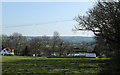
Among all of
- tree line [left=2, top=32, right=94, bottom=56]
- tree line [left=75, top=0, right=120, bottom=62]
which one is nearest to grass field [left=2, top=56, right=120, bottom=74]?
tree line [left=75, top=0, right=120, bottom=62]

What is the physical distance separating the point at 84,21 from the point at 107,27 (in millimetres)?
4630

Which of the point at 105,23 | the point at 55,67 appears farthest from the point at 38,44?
the point at 55,67

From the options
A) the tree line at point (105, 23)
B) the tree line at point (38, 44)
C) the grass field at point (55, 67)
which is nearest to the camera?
the grass field at point (55, 67)

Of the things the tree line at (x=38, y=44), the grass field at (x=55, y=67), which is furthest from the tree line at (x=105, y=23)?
the tree line at (x=38, y=44)

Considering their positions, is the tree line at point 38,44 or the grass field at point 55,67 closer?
the grass field at point 55,67

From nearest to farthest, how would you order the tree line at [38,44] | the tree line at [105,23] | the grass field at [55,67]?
the grass field at [55,67] → the tree line at [105,23] → the tree line at [38,44]

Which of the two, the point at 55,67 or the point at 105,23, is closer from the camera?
the point at 55,67

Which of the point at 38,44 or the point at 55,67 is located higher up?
the point at 38,44

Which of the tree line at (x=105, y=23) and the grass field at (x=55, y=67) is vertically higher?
the tree line at (x=105, y=23)

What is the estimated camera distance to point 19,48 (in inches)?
2825

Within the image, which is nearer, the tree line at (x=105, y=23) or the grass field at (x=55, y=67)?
the grass field at (x=55, y=67)

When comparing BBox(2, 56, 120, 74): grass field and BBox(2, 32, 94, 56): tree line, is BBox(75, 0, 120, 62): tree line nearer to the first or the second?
BBox(2, 56, 120, 74): grass field

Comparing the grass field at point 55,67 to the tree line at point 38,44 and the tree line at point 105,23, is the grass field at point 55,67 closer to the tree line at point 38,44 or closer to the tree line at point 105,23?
the tree line at point 105,23

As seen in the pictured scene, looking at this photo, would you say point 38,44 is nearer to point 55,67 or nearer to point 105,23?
point 105,23
